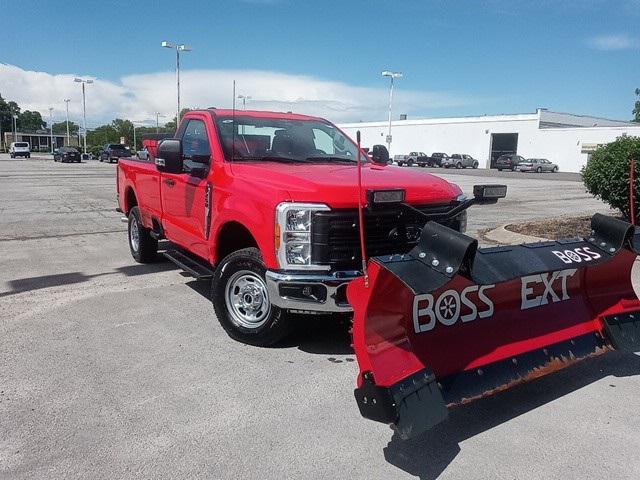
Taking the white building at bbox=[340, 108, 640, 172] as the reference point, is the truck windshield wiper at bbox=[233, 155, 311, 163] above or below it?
below

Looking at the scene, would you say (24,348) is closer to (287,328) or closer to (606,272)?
(287,328)

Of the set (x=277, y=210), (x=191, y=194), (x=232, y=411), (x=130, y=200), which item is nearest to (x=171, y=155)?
(x=191, y=194)

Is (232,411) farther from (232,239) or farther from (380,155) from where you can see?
(380,155)

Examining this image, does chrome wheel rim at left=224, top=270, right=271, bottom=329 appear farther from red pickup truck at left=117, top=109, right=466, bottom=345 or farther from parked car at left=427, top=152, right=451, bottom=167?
parked car at left=427, top=152, right=451, bottom=167

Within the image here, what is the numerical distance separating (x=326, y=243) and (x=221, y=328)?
1.70 meters

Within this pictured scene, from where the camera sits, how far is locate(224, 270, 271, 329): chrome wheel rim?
4605 millimetres

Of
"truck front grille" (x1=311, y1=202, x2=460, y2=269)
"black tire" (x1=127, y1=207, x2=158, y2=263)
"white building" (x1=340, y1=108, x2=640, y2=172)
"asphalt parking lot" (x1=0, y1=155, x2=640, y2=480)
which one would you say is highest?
"white building" (x1=340, y1=108, x2=640, y2=172)

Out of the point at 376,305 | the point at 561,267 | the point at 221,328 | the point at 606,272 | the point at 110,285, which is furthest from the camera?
the point at 110,285

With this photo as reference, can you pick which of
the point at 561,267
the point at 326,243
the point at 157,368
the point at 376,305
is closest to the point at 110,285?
the point at 157,368

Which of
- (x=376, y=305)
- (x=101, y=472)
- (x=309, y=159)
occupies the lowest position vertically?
(x=101, y=472)

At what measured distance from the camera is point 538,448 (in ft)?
10.7

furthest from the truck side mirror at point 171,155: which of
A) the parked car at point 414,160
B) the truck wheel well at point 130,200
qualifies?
the parked car at point 414,160

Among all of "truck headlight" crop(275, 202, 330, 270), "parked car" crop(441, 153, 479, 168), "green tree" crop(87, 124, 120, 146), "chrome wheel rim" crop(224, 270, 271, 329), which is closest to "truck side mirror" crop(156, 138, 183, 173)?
"chrome wheel rim" crop(224, 270, 271, 329)

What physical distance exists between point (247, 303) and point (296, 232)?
3.25 ft
